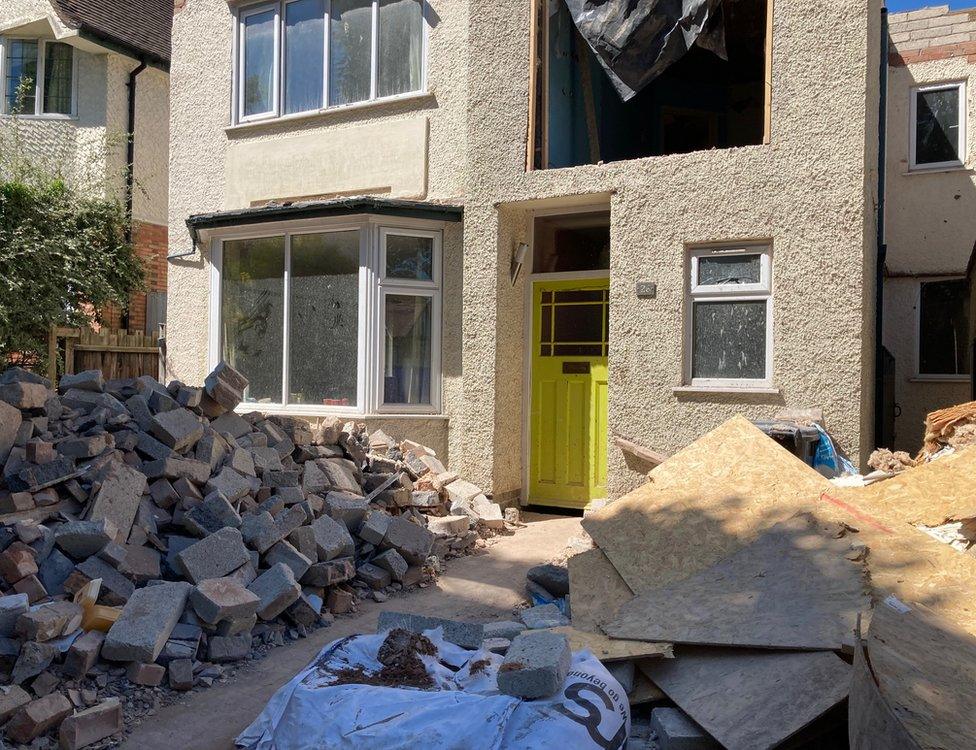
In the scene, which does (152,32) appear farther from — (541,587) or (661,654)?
(661,654)

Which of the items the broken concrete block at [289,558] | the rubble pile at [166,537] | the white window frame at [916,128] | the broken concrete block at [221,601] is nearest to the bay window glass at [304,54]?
the rubble pile at [166,537]

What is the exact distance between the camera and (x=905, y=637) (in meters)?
3.36

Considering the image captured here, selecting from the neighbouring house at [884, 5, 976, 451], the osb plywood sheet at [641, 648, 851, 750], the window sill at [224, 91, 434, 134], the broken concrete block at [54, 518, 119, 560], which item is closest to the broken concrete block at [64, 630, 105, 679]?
the broken concrete block at [54, 518, 119, 560]

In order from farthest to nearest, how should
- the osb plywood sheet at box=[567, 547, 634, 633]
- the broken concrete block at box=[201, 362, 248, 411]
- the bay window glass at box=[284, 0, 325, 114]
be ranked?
1. the bay window glass at box=[284, 0, 325, 114]
2. the broken concrete block at box=[201, 362, 248, 411]
3. the osb plywood sheet at box=[567, 547, 634, 633]

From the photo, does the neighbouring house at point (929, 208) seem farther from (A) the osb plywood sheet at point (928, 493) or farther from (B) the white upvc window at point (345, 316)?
(B) the white upvc window at point (345, 316)

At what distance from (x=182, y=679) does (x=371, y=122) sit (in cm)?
676

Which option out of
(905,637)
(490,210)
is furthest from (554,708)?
(490,210)

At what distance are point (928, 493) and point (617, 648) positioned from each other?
230 cm

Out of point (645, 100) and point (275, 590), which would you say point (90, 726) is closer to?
point (275, 590)

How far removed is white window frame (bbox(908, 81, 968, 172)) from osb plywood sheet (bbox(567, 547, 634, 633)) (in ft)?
27.3

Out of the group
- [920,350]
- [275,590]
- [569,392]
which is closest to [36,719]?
[275,590]

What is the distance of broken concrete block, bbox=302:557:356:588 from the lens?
18.2ft

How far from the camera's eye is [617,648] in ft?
13.5

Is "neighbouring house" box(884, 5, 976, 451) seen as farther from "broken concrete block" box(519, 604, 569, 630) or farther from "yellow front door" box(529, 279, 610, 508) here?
"broken concrete block" box(519, 604, 569, 630)
